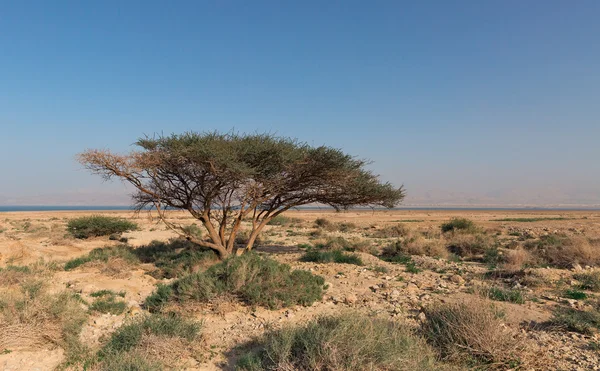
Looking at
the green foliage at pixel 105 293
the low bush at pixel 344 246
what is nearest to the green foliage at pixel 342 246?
the low bush at pixel 344 246

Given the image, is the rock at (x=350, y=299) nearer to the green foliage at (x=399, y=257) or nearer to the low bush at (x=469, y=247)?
the green foliage at (x=399, y=257)

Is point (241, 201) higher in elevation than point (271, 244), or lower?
higher

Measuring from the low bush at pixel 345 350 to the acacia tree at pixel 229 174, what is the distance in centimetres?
712

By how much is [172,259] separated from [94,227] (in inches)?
483

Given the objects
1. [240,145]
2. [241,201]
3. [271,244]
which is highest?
[240,145]

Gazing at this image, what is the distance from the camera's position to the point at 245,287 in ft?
26.6

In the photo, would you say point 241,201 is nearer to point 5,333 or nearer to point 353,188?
point 353,188

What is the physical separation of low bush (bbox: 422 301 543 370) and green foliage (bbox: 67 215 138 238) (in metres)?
23.2

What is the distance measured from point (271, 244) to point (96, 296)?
40.8 feet

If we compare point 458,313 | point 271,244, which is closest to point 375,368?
point 458,313

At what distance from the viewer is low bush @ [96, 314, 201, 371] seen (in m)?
4.93

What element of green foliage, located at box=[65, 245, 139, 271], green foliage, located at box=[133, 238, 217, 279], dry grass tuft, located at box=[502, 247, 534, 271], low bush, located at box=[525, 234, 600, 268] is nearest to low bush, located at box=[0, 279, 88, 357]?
green foliage, located at box=[133, 238, 217, 279]

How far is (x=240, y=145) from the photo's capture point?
40.4 feet

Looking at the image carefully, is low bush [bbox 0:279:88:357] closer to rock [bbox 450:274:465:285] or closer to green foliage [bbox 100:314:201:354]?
green foliage [bbox 100:314:201:354]
